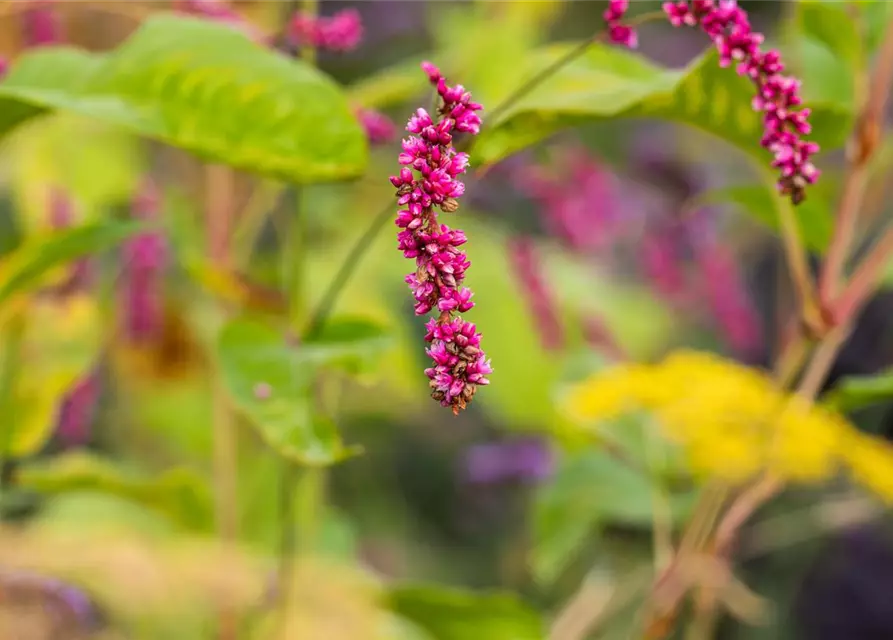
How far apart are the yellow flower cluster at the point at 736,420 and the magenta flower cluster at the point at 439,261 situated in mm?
376

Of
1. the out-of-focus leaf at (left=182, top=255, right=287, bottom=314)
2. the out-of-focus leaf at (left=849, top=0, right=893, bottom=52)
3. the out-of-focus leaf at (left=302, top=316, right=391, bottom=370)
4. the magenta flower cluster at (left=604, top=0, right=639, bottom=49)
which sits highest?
the magenta flower cluster at (left=604, top=0, right=639, bottom=49)

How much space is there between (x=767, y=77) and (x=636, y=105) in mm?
63

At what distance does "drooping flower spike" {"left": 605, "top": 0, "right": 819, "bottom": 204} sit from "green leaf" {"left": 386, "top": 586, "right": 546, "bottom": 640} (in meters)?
0.32

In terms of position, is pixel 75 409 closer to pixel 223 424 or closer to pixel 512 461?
pixel 223 424

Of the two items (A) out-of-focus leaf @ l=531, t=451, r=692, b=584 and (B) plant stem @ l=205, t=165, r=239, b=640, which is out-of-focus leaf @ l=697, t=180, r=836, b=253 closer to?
(A) out-of-focus leaf @ l=531, t=451, r=692, b=584

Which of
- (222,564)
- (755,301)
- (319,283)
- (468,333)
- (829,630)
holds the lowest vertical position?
(829,630)

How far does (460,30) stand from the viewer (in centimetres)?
137

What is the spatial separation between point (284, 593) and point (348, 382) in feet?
2.47

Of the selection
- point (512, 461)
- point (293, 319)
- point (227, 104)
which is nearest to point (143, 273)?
point (293, 319)

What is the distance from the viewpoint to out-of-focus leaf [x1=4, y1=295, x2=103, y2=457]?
1.92 ft

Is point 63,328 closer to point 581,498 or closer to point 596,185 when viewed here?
point 581,498

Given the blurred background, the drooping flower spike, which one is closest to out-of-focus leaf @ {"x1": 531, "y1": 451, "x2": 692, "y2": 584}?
the blurred background

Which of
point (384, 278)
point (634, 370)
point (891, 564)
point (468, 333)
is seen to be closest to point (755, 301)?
point (891, 564)

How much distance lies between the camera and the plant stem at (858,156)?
49 centimetres
